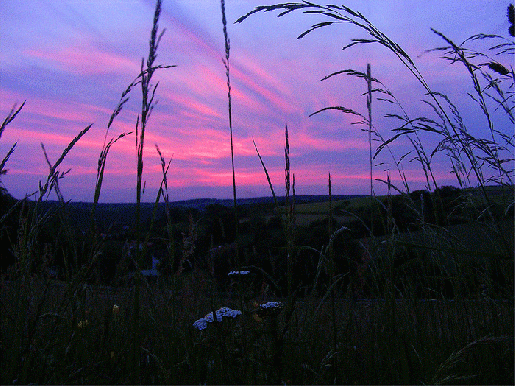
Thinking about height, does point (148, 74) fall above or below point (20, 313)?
above

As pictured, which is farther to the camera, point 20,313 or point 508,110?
point 508,110

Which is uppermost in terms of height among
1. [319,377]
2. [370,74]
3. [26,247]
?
[370,74]

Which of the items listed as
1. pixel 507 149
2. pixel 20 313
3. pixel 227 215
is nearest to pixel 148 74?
pixel 20 313

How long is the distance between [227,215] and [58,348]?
29.3 ft

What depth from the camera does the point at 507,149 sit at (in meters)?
1.87

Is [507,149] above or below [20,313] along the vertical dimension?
above

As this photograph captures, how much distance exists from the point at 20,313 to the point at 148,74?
1015 millimetres

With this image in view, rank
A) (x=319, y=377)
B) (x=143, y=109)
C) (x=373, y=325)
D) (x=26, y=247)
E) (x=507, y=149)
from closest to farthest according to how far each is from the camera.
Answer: (x=143, y=109)
(x=319, y=377)
(x=26, y=247)
(x=507, y=149)
(x=373, y=325)

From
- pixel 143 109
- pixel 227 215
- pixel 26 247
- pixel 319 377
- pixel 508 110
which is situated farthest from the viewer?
pixel 227 215

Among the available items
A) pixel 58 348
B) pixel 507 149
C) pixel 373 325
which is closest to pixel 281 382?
pixel 373 325

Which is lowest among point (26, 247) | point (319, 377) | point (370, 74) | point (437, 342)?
point (437, 342)

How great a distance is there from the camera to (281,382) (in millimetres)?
1321

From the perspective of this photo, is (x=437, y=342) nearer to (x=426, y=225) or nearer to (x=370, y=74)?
(x=426, y=225)

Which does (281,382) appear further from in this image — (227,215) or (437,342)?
(227,215)
